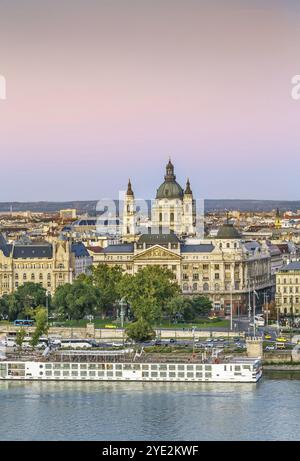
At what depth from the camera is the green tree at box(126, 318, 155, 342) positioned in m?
27.9

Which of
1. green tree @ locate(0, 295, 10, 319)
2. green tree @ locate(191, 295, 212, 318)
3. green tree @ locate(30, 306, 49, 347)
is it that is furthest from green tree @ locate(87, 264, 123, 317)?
green tree @ locate(30, 306, 49, 347)

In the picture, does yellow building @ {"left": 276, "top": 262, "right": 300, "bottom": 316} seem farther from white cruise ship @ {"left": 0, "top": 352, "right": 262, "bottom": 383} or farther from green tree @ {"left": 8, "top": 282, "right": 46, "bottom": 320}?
white cruise ship @ {"left": 0, "top": 352, "right": 262, "bottom": 383}

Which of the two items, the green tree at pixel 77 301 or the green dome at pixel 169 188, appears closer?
the green tree at pixel 77 301

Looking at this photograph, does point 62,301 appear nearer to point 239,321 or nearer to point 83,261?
point 239,321

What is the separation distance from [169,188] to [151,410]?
2151 centimetres

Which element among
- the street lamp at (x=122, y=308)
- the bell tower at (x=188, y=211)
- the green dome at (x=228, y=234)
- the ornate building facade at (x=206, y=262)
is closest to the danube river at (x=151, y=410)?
the street lamp at (x=122, y=308)

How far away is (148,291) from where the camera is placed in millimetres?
31641

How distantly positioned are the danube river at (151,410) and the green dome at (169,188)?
18.1 metres

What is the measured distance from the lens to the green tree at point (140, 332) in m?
27.9

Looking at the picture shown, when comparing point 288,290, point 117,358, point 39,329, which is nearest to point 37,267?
point 288,290

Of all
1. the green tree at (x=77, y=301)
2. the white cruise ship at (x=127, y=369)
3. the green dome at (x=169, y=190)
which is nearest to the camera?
the white cruise ship at (x=127, y=369)

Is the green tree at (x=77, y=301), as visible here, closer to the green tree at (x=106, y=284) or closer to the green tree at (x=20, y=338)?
the green tree at (x=106, y=284)

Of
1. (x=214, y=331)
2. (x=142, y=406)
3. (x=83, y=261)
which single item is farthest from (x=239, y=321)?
(x=142, y=406)

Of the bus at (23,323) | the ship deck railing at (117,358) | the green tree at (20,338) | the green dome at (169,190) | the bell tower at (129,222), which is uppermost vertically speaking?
the green dome at (169,190)
